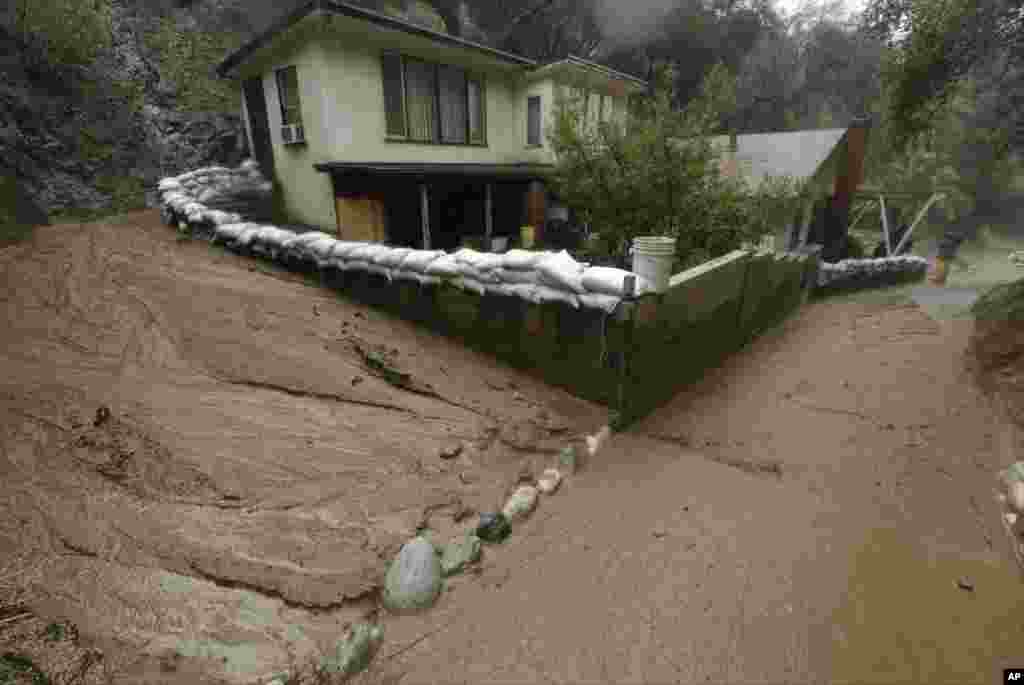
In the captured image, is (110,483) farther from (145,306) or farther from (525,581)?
(145,306)

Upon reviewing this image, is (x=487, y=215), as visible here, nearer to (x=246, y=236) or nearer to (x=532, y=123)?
(x=532, y=123)

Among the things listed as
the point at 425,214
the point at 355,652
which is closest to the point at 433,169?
the point at 425,214

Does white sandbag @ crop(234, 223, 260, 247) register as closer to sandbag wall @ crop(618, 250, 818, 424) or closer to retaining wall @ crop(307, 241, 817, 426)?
retaining wall @ crop(307, 241, 817, 426)

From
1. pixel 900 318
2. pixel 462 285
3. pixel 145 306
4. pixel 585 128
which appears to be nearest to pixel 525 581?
pixel 462 285

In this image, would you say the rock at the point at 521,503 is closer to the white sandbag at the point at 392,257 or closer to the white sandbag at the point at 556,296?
the white sandbag at the point at 556,296

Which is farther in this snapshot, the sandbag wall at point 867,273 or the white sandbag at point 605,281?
the sandbag wall at point 867,273

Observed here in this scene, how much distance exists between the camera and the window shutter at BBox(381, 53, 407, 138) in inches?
328

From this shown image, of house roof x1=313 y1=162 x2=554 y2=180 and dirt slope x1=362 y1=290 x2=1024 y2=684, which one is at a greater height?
house roof x1=313 y1=162 x2=554 y2=180

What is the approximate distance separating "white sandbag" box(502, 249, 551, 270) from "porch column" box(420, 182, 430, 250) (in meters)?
5.01

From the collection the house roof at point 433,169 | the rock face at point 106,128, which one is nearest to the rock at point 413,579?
the house roof at point 433,169

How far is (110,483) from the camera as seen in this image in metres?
2.54

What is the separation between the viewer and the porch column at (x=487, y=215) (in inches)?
382

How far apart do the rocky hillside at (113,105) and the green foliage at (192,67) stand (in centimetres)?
3

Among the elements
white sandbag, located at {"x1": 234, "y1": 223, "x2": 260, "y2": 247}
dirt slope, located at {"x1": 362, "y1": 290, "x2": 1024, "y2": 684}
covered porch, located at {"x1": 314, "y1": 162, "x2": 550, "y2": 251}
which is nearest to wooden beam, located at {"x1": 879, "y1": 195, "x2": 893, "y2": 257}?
covered porch, located at {"x1": 314, "y1": 162, "x2": 550, "y2": 251}
